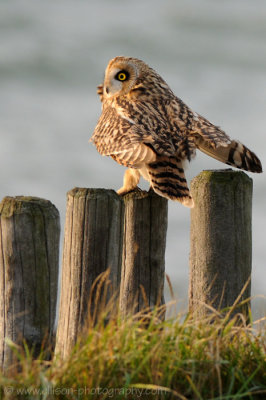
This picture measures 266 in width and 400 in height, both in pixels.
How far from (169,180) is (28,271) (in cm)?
153

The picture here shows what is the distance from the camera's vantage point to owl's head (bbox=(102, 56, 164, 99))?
21.6ft

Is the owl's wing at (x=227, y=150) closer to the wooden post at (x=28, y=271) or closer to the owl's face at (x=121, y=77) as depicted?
the owl's face at (x=121, y=77)

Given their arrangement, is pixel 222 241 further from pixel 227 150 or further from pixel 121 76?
pixel 121 76

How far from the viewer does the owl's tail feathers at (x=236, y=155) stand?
5.91m

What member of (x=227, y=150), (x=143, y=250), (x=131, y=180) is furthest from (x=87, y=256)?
(x=227, y=150)

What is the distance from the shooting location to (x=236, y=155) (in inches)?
234

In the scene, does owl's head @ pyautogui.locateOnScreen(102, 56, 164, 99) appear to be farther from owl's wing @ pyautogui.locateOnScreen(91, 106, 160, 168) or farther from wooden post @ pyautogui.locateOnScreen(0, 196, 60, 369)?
wooden post @ pyautogui.locateOnScreen(0, 196, 60, 369)

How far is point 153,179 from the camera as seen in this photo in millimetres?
5336

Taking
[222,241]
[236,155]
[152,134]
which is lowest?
[222,241]

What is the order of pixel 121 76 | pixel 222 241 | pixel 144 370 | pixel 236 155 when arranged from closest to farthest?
pixel 144 370
pixel 222 241
pixel 236 155
pixel 121 76

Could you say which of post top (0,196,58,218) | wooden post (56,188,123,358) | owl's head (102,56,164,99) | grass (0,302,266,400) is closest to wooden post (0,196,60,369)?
post top (0,196,58,218)

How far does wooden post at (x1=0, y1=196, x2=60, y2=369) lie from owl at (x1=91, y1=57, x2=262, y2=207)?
1228mm

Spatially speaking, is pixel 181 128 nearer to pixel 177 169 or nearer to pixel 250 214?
pixel 177 169

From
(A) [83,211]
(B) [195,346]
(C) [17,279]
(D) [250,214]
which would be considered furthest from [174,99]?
(B) [195,346]
